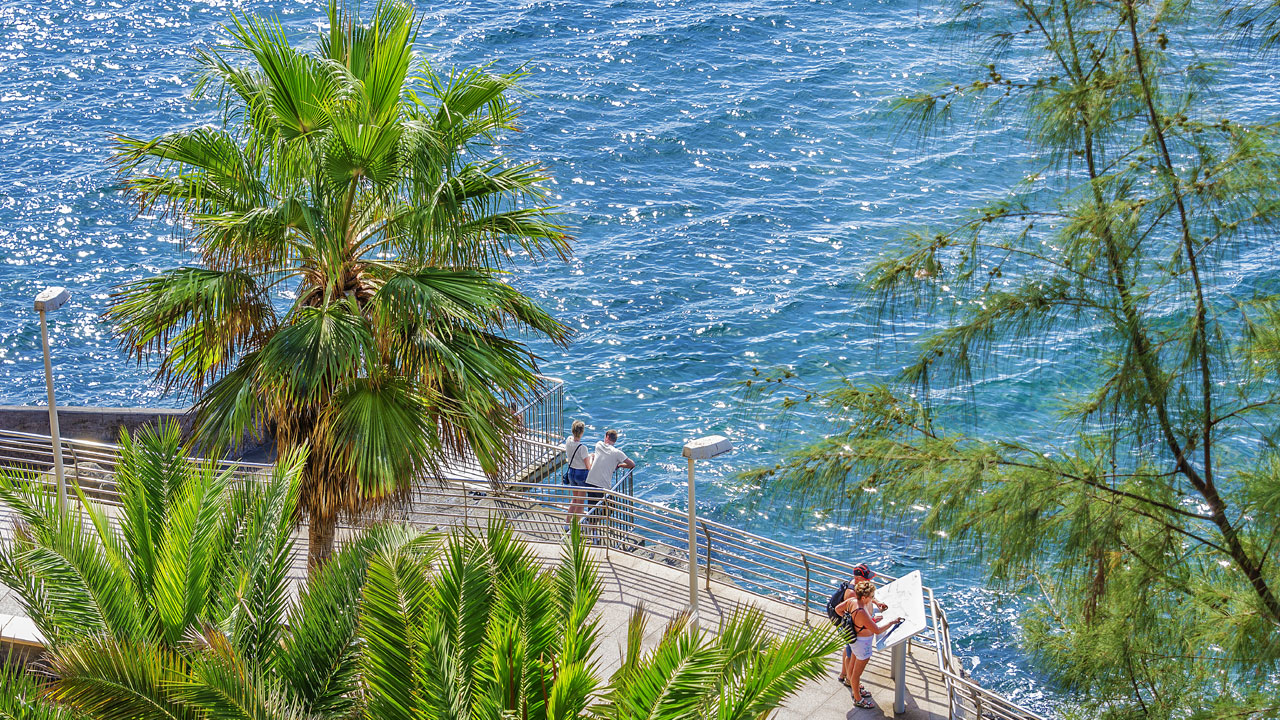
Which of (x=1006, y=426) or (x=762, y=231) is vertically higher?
(x=762, y=231)

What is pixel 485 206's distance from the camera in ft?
35.0

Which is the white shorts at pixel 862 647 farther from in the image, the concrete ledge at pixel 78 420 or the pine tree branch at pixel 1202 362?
the concrete ledge at pixel 78 420

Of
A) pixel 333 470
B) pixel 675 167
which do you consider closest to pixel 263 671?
pixel 333 470

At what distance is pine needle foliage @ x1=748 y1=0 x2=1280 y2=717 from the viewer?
7.96 meters

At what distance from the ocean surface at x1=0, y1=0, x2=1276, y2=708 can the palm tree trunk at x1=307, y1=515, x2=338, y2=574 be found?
986 cm

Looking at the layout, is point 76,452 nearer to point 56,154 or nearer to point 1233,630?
point 1233,630

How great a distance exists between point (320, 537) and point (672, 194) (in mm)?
25428

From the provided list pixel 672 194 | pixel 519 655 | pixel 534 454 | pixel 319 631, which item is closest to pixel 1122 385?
pixel 519 655

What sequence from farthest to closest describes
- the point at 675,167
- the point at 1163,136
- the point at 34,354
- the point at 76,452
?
the point at 675,167, the point at 34,354, the point at 76,452, the point at 1163,136

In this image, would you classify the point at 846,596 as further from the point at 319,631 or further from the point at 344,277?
the point at 344,277

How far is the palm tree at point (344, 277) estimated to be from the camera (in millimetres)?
9602

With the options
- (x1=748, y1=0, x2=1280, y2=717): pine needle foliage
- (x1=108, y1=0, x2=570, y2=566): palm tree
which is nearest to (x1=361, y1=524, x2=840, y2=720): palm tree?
(x1=748, y1=0, x2=1280, y2=717): pine needle foliage

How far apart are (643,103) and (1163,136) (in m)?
33.3

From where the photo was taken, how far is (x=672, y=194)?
1379 inches
